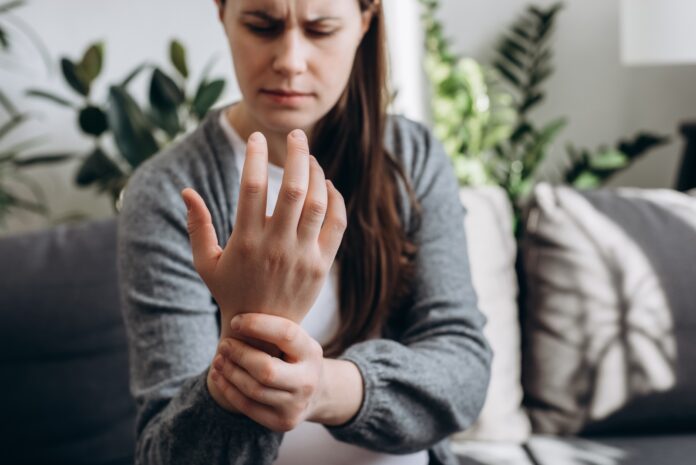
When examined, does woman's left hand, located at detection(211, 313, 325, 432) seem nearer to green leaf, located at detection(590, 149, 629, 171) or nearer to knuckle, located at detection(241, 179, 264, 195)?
knuckle, located at detection(241, 179, 264, 195)

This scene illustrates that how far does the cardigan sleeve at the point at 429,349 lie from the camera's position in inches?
27.4

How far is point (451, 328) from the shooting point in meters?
0.82

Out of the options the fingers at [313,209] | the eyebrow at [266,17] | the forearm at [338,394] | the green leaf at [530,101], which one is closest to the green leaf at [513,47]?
the green leaf at [530,101]

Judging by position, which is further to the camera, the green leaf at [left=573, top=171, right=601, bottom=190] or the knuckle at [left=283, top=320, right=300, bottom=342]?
the green leaf at [left=573, top=171, right=601, bottom=190]

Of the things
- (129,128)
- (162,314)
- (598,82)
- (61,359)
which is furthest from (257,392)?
(598,82)

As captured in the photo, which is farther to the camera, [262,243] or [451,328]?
[451,328]

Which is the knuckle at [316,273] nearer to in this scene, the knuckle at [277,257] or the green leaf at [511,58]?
the knuckle at [277,257]

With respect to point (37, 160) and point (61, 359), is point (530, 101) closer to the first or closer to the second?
point (37, 160)

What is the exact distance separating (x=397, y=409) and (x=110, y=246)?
2.23 feet

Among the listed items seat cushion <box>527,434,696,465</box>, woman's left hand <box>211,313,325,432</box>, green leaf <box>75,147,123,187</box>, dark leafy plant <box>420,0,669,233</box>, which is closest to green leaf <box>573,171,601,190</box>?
dark leafy plant <box>420,0,669,233</box>

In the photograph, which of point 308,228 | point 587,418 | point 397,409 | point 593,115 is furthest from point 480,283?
point 593,115

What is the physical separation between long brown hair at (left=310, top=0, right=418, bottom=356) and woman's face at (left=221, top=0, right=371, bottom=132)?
0.08 m

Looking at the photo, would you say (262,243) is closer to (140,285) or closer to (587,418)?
(140,285)

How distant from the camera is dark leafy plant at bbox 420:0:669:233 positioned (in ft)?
6.15
